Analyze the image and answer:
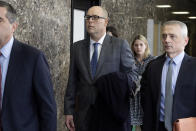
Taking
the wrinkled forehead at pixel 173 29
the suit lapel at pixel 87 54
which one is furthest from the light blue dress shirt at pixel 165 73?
the suit lapel at pixel 87 54

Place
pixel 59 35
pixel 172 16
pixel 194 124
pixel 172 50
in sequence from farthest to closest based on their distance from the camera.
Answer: pixel 172 16 → pixel 59 35 → pixel 172 50 → pixel 194 124

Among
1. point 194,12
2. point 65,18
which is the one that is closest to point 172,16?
point 194,12

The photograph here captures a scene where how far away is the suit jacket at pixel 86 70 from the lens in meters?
4.62

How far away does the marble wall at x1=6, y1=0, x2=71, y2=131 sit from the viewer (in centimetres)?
499

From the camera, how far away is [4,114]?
10.5 ft

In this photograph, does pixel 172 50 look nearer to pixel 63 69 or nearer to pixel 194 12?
pixel 63 69

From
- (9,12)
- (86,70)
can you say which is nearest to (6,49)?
(9,12)

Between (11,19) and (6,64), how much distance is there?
33 cm

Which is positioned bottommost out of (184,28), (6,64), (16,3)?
(6,64)

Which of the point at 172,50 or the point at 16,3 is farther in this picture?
the point at 16,3

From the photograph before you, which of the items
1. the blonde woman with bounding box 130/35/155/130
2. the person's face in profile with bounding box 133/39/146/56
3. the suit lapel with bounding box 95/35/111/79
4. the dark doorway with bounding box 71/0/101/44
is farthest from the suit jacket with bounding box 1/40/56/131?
the person's face in profile with bounding box 133/39/146/56

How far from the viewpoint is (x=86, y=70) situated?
15.4 ft

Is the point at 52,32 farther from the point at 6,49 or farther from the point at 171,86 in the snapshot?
the point at 6,49

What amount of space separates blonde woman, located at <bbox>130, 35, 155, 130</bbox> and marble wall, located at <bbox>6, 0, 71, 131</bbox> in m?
1.03
